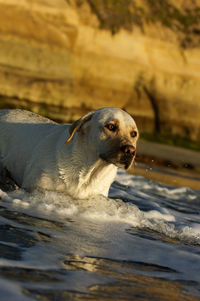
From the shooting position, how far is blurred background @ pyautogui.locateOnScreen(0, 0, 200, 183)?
24547mm

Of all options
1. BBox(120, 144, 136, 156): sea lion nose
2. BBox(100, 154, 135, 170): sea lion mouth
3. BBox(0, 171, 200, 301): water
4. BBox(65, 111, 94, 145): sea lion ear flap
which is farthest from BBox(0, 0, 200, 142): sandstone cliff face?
BBox(120, 144, 136, 156): sea lion nose

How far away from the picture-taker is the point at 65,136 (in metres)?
6.91

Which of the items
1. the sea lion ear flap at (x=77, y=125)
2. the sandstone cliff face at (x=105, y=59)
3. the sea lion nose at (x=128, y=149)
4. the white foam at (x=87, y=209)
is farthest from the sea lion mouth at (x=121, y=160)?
the sandstone cliff face at (x=105, y=59)

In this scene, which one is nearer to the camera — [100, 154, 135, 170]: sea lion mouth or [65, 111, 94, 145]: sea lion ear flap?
[100, 154, 135, 170]: sea lion mouth

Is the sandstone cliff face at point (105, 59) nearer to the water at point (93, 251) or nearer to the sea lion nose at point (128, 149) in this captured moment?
the water at point (93, 251)

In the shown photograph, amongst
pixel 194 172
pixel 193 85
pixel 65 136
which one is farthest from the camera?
pixel 193 85

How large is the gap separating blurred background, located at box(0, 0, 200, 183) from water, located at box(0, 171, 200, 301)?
15.8 metres

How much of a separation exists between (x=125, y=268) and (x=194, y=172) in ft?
42.4

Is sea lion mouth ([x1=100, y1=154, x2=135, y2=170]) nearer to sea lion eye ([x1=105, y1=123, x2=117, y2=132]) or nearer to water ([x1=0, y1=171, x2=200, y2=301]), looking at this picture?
sea lion eye ([x1=105, y1=123, x2=117, y2=132])

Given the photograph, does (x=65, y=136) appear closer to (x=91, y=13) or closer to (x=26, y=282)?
(x=26, y=282)

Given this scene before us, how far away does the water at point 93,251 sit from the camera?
372 centimetres

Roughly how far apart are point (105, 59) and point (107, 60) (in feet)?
0.34

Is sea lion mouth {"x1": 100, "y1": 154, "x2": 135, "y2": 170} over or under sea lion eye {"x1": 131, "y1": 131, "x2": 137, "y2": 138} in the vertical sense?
under

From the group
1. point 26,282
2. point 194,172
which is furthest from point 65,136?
point 194,172
